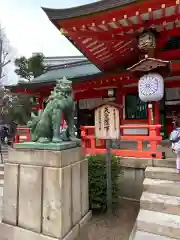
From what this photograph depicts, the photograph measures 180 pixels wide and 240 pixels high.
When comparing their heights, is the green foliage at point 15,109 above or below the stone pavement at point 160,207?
above

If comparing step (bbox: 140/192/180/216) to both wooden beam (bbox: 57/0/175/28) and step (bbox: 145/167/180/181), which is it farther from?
wooden beam (bbox: 57/0/175/28)

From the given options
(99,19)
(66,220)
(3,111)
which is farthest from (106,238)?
(3,111)

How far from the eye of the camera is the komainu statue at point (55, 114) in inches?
133

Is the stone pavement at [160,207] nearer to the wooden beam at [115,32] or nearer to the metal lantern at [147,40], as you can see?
the metal lantern at [147,40]

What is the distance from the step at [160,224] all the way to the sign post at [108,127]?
781 mm

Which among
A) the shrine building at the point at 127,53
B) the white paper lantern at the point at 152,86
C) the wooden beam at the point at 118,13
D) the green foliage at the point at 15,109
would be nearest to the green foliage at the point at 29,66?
the green foliage at the point at 15,109

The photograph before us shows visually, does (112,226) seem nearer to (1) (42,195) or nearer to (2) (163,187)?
(2) (163,187)

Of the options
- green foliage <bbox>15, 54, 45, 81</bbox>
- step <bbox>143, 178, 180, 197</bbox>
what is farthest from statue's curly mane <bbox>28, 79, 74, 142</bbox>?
green foliage <bbox>15, 54, 45, 81</bbox>

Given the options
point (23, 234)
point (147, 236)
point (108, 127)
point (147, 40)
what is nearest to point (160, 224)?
point (147, 236)

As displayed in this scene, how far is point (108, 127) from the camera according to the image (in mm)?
4062

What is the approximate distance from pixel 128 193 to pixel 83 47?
4.50m

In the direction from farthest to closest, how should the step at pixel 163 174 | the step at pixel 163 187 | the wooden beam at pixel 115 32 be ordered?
the wooden beam at pixel 115 32, the step at pixel 163 174, the step at pixel 163 187

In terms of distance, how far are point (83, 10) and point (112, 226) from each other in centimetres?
481

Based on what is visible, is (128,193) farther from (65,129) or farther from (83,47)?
(83,47)
